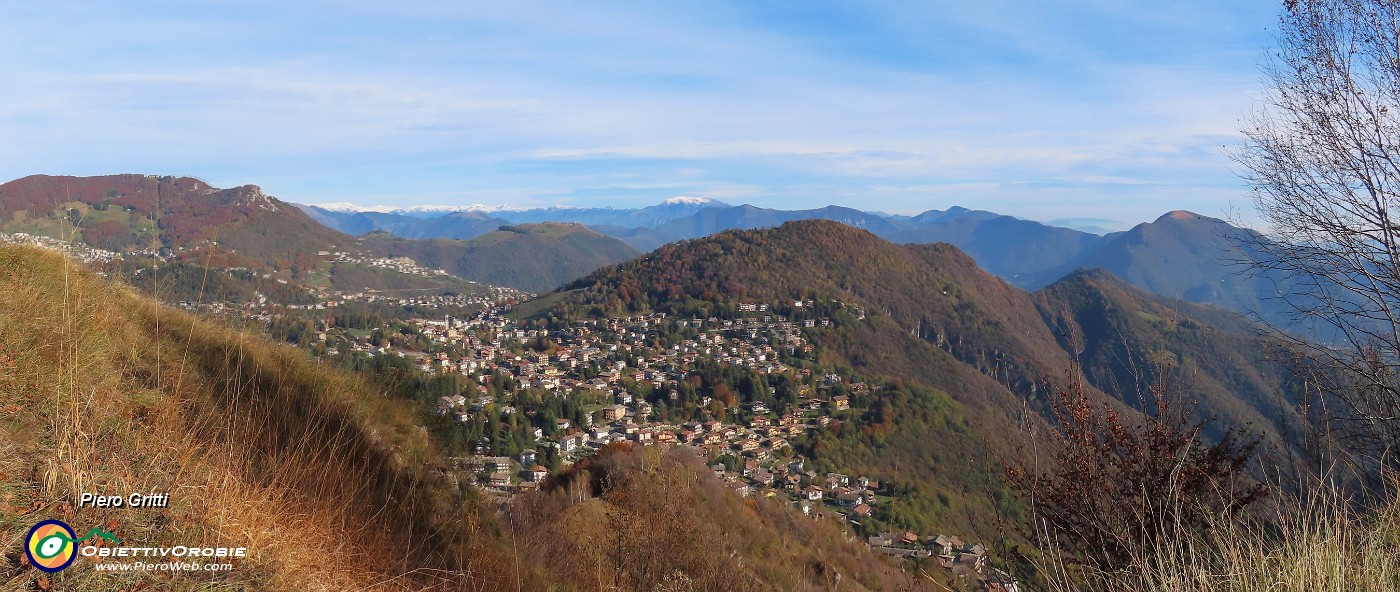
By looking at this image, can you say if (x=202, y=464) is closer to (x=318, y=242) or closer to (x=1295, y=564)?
(x=1295, y=564)

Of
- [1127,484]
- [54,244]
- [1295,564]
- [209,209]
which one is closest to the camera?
[1295,564]

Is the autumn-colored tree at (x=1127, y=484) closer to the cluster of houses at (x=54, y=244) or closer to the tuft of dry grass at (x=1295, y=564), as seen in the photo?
the tuft of dry grass at (x=1295, y=564)

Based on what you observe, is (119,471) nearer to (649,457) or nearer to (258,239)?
(649,457)

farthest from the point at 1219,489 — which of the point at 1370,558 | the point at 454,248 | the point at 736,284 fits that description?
the point at 454,248

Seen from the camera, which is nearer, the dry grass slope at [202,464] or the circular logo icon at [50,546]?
the circular logo icon at [50,546]
